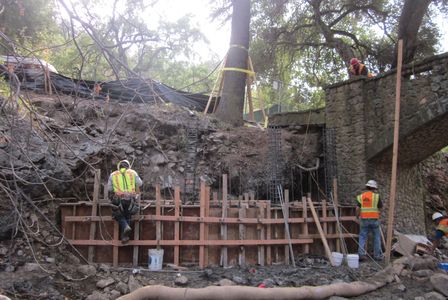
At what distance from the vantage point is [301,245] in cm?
894

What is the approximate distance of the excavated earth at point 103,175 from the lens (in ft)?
15.7

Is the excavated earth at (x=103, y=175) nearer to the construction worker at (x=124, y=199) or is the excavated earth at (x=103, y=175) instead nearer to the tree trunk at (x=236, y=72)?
the construction worker at (x=124, y=199)

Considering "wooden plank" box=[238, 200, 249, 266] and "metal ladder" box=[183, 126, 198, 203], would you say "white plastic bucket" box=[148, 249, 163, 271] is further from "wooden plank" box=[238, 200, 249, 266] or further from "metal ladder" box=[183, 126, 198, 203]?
"metal ladder" box=[183, 126, 198, 203]

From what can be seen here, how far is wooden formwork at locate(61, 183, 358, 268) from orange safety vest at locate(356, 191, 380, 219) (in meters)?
1.73

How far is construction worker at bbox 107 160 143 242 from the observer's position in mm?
7398

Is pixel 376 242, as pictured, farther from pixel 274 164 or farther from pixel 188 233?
pixel 188 233

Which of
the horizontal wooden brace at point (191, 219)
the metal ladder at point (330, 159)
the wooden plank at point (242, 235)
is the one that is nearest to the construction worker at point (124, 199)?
the horizontal wooden brace at point (191, 219)

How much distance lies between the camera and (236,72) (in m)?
13.5

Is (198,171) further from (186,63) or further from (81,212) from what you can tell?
(186,63)

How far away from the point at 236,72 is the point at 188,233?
271 inches

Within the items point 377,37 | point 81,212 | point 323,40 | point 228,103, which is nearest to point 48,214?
point 81,212

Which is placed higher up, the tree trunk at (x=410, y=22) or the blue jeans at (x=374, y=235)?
the tree trunk at (x=410, y=22)

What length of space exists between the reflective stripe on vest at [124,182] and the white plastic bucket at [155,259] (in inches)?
45.6

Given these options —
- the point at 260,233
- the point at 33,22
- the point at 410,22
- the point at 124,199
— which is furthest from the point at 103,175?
the point at 410,22
